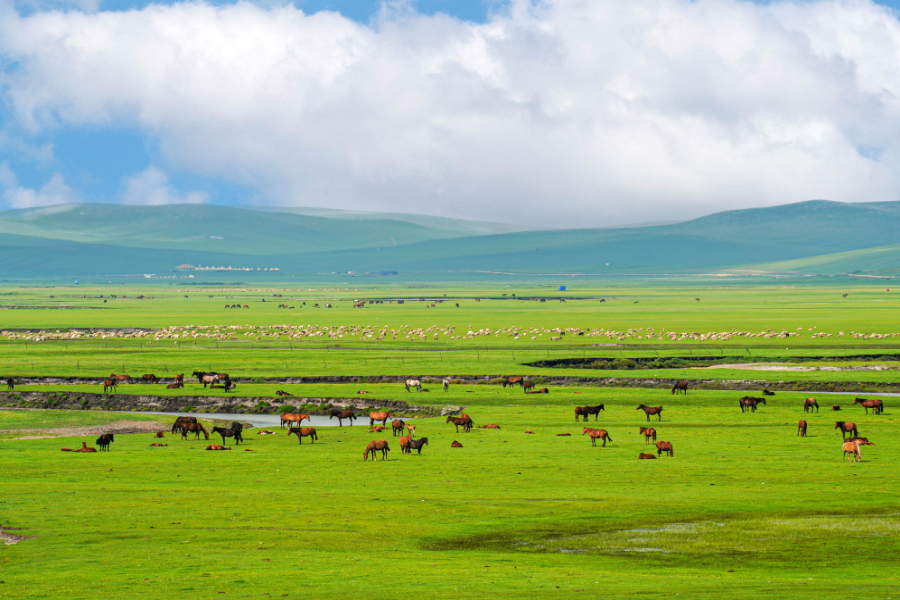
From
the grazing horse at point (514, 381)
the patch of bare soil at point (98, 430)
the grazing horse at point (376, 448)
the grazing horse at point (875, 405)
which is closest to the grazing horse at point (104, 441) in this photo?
the patch of bare soil at point (98, 430)

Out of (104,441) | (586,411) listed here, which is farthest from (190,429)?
(586,411)

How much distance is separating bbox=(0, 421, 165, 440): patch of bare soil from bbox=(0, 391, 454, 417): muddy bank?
6372 millimetres

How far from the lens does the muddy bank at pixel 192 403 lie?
148 feet

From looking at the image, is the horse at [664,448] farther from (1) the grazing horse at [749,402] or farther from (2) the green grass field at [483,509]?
(1) the grazing horse at [749,402]

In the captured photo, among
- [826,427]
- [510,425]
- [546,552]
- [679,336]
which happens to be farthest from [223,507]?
[679,336]

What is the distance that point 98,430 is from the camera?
1492 inches

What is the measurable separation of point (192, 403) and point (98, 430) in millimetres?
9420

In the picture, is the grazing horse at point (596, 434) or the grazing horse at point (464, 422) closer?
the grazing horse at point (596, 434)

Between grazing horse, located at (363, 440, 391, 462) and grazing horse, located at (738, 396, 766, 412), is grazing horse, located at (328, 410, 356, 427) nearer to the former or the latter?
grazing horse, located at (363, 440, 391, 462)

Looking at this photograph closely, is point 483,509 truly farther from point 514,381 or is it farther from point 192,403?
point 514,381

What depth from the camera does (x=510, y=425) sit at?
37750 millimetres

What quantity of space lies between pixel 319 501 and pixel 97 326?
276 ft

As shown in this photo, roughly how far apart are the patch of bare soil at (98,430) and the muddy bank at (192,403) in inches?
251

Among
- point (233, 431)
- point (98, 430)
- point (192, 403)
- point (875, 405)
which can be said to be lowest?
point (98, 430)
